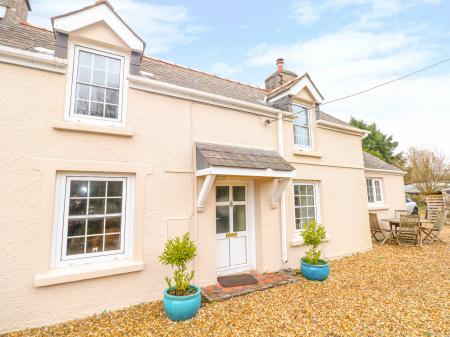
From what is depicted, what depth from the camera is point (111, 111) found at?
554cm

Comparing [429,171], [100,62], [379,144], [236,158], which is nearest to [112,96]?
[100,62]

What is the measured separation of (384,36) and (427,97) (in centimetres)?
392

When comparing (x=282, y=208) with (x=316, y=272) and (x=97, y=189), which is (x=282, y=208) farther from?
(x=97, y=189)

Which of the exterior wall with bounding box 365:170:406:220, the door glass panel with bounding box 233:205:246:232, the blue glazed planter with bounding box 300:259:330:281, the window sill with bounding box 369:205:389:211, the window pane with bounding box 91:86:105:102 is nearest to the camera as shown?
the window pane with bounding box 91:86:105:102

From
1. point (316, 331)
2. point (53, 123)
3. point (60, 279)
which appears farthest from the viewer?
point (53, 123)

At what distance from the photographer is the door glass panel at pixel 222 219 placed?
6793 mm

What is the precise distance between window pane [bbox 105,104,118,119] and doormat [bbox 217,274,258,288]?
17.4 feet

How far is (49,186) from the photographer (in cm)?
455

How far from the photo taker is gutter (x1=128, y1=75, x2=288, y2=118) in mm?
5723

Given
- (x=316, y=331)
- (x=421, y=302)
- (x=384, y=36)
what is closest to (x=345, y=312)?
(x=316, y=331)

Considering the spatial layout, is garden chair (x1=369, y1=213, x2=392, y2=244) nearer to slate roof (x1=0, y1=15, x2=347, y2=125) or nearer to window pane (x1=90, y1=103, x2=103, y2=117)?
slate roof (x1=0, y1=15, x2=347, y2=125)

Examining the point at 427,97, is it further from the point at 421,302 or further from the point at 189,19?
the point at 189,19


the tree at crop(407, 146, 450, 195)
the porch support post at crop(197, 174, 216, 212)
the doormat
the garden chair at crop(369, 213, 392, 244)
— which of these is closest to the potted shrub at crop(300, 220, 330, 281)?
the doormat

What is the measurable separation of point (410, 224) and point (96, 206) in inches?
535
